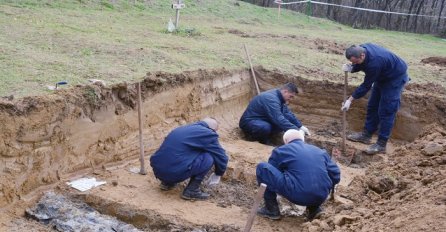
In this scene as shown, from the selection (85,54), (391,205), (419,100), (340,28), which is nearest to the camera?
(391,205)

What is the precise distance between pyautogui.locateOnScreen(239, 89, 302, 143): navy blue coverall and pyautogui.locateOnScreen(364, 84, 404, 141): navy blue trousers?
4.36 ft

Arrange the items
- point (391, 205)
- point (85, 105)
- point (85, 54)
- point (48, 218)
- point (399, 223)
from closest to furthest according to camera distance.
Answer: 1. point (399, 223)
2. point (391, 205)
3. point (48, 218)
4. point (85, 105)
5. point (85, 54)

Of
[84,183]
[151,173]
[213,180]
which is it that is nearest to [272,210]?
[213,180]

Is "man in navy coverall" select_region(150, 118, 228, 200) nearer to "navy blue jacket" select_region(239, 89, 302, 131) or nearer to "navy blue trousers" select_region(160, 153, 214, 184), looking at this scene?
"navy blue trousers" select_region(160, 153, 214, 184)

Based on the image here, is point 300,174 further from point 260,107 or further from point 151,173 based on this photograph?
point 260,107

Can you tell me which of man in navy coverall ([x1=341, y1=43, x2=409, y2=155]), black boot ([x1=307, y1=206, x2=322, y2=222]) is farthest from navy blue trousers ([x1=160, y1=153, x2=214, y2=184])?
man in navy coverall ([x1=341, y1=43, x2=409, y2=155])

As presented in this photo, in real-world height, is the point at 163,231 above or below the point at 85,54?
below

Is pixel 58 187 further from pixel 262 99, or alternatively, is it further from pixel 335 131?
pixel 335 131

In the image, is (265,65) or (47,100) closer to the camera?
(47,100)

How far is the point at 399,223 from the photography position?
14.6 feet

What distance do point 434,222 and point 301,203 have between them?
2024 mm

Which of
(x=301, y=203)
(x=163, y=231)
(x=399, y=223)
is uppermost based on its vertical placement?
(x=399, y=223)

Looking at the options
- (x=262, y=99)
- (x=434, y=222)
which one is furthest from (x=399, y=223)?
(x=262, y=99)

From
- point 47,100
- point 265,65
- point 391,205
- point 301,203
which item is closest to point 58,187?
point 47,100
